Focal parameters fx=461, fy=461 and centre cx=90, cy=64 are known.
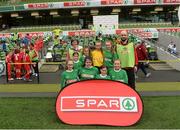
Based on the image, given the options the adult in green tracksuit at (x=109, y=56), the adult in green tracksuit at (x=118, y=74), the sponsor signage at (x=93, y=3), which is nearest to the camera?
the adult in green tracksuit at (x=118, y=74)

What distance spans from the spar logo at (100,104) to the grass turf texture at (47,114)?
37 cm

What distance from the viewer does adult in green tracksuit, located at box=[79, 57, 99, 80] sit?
1040 cm

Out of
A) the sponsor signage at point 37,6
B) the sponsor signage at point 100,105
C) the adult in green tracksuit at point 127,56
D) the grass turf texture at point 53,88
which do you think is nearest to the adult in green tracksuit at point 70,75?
the sponsor signage at point 100,105

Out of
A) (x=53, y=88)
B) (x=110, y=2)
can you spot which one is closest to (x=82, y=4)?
(x=110, y=2)

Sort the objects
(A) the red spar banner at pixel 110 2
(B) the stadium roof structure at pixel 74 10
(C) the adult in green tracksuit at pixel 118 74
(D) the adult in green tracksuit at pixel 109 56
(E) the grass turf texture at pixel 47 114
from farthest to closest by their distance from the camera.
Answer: (B) the stadium roof structure at pixel 74 10 < (A) the red spar banner at pixel 110 2 < (D) the adult in green tracksuit at pixel 109 56 < (C) the adult in green tracksuit at pixel 118 74 < (E) the grass turf texture at pixel 47 114

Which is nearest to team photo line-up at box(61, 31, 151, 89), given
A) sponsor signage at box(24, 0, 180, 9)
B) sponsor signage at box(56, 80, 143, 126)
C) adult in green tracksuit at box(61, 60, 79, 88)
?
adult in green tracksuit at box(61, 60, 79, 88)

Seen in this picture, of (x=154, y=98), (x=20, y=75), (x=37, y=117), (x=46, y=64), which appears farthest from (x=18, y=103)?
(x=46, y=64)

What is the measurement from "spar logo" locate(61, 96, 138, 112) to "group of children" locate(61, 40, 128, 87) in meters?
0.75

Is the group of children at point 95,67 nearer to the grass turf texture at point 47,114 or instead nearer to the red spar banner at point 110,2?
the grass turf texture at point 47,114

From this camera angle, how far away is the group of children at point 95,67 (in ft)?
33.7

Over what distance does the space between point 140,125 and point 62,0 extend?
49.4 m

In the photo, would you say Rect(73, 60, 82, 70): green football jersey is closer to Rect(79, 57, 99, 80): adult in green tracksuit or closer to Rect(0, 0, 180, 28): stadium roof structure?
Rect(79, 57, 99, 80): adult in green tracksuit

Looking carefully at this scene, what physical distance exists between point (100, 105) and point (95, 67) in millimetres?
1416

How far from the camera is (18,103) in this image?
1203 centimetres
